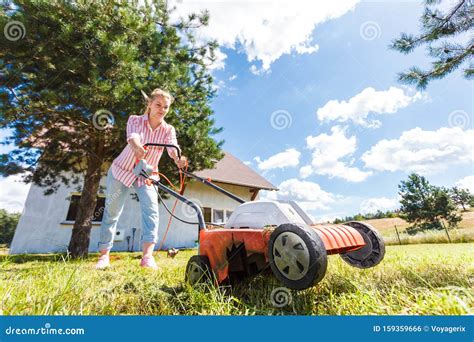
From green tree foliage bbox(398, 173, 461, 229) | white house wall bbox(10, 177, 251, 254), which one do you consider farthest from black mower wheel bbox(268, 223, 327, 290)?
green tree foliage bbox(398, 173, 461, 229)

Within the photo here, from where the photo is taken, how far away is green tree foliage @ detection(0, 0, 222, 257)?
13.6 ft

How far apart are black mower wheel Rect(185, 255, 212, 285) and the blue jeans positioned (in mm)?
1079

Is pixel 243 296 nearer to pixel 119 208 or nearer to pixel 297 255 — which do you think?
pixel 297 255

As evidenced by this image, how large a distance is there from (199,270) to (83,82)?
429cm

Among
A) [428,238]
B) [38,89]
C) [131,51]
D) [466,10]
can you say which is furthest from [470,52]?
[428,238]

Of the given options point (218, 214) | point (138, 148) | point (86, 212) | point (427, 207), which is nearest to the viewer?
point (138, 148)

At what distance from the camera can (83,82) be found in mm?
4559

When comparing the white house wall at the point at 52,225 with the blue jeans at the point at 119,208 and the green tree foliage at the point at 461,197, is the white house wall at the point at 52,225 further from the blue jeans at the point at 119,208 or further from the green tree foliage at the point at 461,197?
the green tree foliage at the point at 461,197

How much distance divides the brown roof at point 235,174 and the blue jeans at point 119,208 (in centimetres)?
698

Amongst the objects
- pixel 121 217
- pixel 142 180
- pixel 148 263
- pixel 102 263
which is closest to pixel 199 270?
pixel 148 263

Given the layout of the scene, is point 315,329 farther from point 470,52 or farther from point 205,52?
point 205,52

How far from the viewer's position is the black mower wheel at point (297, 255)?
1.22 m

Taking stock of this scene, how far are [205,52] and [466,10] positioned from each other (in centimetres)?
480

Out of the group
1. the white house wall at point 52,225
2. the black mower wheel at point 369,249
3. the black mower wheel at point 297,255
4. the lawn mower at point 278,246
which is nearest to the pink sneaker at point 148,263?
the lawn mower at point 278,246
